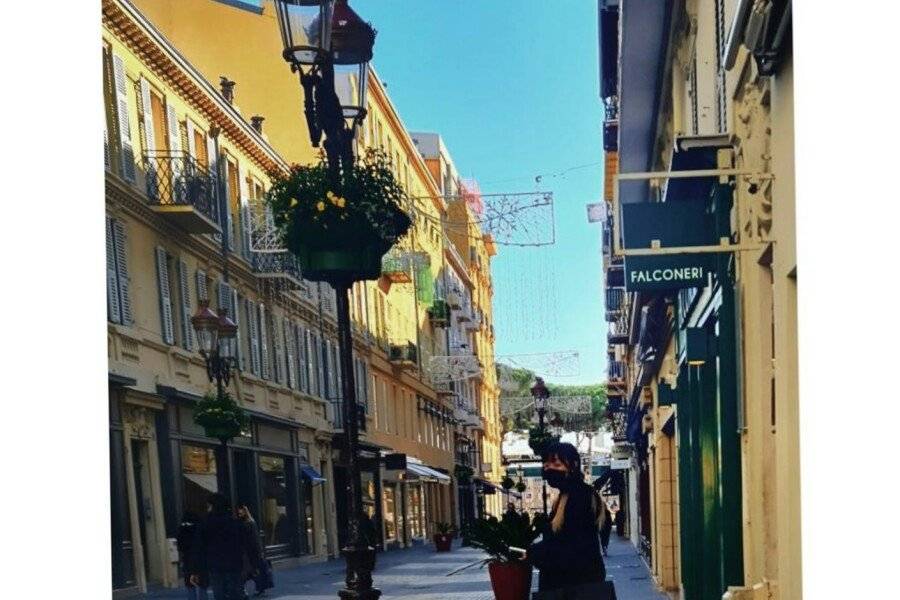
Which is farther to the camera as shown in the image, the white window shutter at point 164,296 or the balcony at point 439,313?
the balcony at point 439,313

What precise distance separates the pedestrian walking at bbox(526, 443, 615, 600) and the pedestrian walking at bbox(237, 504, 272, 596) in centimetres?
107

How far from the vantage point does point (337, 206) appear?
12.1ft

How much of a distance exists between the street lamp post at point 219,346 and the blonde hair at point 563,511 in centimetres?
126

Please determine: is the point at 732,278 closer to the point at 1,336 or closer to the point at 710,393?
the point at 710,393

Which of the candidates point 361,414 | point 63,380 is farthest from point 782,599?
point 63,380

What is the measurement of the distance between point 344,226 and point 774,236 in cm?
121

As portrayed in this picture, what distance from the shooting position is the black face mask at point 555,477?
4305 mm

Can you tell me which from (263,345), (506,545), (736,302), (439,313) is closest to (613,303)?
(736,302)

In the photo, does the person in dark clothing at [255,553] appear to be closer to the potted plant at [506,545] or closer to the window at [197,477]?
the window at [197,477]

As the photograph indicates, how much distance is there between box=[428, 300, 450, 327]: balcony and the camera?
158 inches

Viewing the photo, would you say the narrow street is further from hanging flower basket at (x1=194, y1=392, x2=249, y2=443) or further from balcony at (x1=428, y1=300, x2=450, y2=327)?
balcony at (x1=428, y1=300, x2=450, y2=327)

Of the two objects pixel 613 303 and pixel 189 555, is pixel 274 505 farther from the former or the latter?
pixel 613 303

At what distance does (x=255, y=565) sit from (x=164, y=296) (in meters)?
0.78

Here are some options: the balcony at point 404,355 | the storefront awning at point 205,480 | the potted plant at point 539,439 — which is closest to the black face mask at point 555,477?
the potted plant at point 539,439
